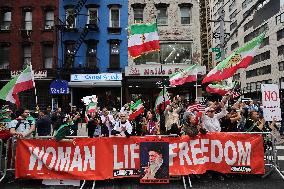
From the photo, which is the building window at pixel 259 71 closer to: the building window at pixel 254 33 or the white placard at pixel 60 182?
the building window at pixel 254 33

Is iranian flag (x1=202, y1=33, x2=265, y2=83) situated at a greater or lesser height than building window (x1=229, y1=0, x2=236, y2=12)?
lesser

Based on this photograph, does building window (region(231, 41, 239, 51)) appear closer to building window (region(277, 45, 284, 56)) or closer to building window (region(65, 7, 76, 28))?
building window (region(277, 45, 284, 56))

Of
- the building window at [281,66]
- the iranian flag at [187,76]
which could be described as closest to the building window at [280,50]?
the building window at [281,66]

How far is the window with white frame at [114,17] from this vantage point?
2856 centimetres

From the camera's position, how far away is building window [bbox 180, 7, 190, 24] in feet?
93.5

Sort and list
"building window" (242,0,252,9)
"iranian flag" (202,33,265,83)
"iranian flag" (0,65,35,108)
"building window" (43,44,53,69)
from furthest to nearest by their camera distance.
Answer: "building window" (242,0,252,9) < "building window" (43,44,53,69) < "iranian flag" (0,65,35,108) < "iranian flag" (202,33,265,83)

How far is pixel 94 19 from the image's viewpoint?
2848 centimetres

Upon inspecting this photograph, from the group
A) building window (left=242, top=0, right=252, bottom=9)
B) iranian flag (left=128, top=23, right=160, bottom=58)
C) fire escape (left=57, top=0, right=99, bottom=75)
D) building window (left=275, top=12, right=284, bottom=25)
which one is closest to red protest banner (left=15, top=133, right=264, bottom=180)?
iranian flag (left=128, top=23, right=160, bottom=58)

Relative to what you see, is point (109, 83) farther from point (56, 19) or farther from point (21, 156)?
point (21, 156)

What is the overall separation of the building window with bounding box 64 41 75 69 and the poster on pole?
2073 centimetres

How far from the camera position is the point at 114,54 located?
28344mm

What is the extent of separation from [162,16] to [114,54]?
5081 mm

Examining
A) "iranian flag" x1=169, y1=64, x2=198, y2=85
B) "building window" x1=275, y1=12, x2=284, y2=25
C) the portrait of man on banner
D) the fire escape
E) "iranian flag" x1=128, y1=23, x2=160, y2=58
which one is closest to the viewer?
the portrait of man on banner

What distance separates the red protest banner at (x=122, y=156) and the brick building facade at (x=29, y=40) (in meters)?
20.9
